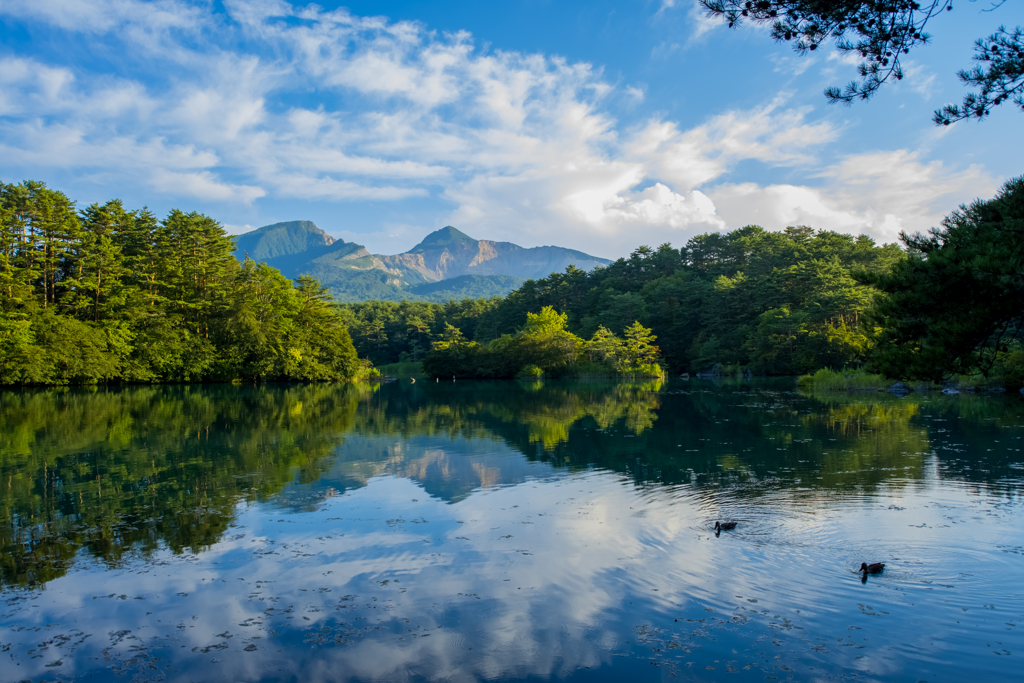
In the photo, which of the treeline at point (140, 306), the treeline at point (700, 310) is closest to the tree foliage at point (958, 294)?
the treeline at point (700, 310)

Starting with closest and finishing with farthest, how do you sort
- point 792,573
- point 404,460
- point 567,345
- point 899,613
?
point 899,613
point 792,573
point 404,460
point 567,345

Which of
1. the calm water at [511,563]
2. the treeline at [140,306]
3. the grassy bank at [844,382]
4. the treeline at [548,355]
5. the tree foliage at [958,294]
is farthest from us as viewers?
the treeline at [548,355]

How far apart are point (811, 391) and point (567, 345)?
1990 cm

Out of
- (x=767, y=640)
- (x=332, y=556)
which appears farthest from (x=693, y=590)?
(x=332, y=556)

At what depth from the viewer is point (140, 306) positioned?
3438 centimetres

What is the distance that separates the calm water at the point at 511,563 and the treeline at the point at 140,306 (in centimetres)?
2281

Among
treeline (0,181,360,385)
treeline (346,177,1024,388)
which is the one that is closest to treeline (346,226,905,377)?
treeline (346,177,1024,388)

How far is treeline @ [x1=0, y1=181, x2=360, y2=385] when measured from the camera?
29.4 meters

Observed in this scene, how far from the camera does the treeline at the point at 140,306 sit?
29438 millimetres

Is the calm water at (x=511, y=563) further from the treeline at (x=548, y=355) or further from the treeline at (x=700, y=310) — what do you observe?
the treeline at (x=548, y=355)

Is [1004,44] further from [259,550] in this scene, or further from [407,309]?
[407,309]

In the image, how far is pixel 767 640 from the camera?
3.77 metres

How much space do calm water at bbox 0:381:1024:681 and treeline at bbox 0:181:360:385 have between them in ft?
74.8

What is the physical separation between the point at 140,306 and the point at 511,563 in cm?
3585
